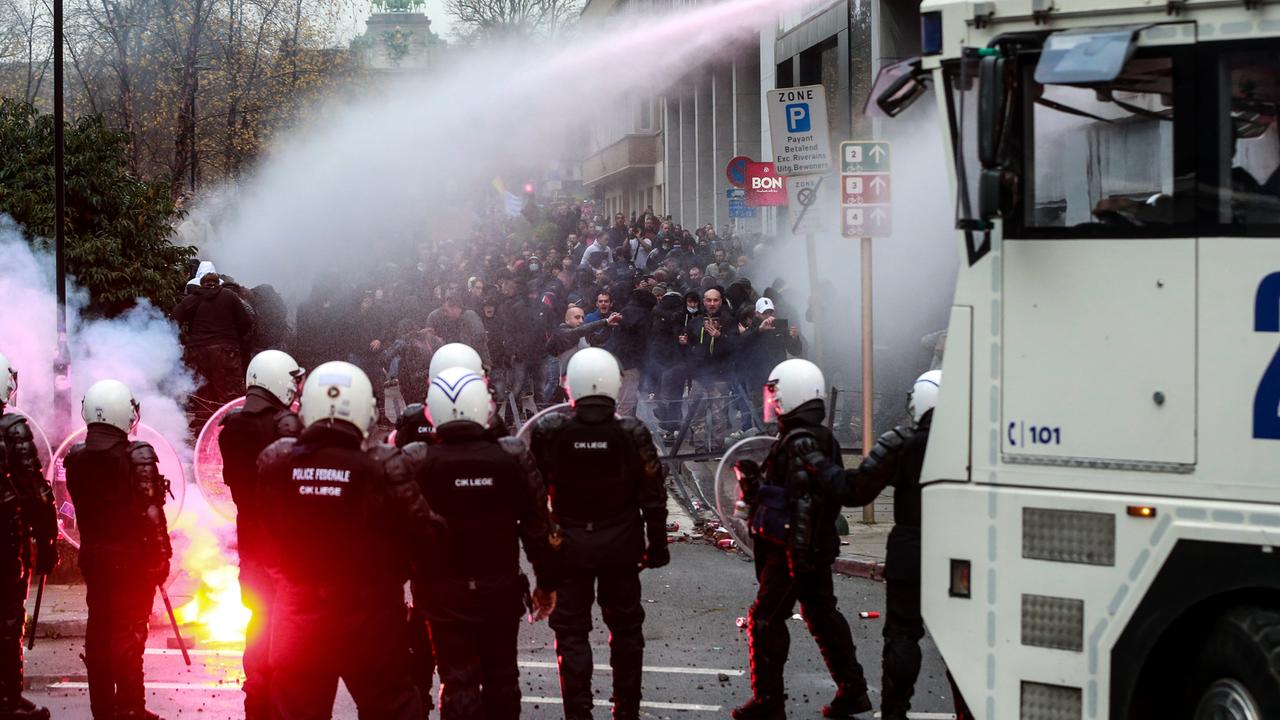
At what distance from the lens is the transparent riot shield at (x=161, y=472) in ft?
29.7

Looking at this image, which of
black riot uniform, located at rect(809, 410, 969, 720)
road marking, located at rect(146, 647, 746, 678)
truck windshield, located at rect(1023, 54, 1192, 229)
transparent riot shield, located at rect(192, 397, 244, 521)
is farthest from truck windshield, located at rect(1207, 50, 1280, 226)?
transparent riot shield, located at rect(192, 397, 244, 521)

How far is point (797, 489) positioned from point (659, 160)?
42380 mm

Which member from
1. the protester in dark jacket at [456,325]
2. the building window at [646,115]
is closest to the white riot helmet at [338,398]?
the protester in dark jacket at [456,325]

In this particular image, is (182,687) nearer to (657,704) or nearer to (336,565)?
(657,704)

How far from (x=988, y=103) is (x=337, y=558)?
9.74 feet

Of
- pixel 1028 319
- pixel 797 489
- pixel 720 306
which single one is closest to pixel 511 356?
pixel 720 306

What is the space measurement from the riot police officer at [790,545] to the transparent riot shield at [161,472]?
3735 mm

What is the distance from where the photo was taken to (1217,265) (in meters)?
5.19

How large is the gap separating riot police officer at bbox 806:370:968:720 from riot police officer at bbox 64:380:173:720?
329 cm

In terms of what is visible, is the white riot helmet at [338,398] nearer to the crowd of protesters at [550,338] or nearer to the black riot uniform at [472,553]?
the black riot uniform at [472,553]

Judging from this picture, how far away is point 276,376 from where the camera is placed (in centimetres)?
745

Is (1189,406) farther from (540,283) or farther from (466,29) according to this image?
(466,29)

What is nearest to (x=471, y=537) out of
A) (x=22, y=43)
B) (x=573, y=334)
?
(x=573, y=334)

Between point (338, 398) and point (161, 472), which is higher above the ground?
point (338, 398)
